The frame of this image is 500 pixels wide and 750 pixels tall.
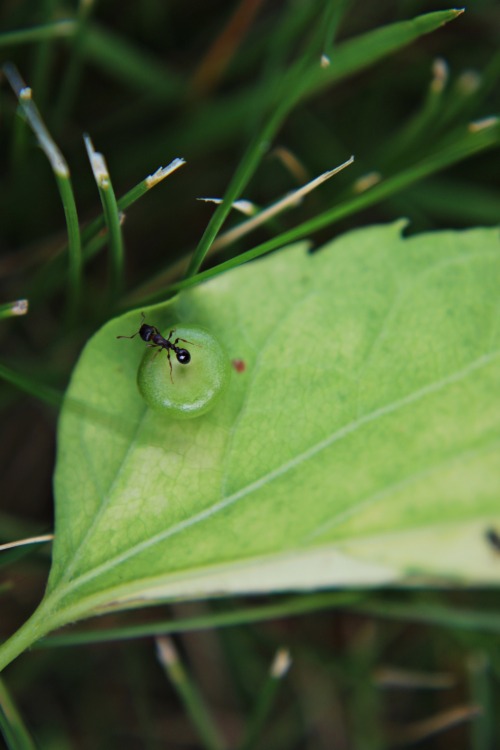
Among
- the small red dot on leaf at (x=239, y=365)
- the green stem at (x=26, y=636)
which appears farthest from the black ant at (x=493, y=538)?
the green stem at (x=26, y=636)

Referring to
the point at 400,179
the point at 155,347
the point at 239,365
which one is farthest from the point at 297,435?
the point at 400,179

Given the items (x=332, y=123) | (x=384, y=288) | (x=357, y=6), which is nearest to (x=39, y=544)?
(x=384, y=288)

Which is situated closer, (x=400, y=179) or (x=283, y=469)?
(x=283, y=469)

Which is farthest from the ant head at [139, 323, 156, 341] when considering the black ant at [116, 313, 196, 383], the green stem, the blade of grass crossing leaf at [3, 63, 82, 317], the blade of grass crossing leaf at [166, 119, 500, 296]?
the green stem

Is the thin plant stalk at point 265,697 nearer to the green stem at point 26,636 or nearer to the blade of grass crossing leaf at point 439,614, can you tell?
the blade of grass crossing leaf at point 439,614

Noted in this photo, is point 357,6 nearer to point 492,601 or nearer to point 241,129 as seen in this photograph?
point 241,129

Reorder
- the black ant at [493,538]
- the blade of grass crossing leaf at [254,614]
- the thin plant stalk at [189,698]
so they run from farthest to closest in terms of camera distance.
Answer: the thin plant stalk at [189,698] < the blade of grass crossing leaf at [254,614] < the black ant at [493,538]

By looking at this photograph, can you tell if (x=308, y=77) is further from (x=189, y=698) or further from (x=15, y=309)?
(x=189, y=698)

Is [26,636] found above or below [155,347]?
below
